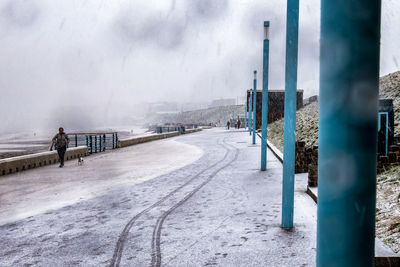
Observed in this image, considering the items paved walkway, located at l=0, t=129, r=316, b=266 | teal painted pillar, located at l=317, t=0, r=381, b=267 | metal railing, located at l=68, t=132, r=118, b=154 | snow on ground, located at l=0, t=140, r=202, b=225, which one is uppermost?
teal painted pillar, located at l=317, t=0, r=381, b=267

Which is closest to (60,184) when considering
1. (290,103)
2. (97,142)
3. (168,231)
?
(168,231)

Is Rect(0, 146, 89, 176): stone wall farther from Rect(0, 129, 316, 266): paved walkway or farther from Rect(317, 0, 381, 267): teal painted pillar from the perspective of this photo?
Rect(317, 0, 381, 267): teal painted pillar

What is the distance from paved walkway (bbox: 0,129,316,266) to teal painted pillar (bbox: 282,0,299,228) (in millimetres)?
434

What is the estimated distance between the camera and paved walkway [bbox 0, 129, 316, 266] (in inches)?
179

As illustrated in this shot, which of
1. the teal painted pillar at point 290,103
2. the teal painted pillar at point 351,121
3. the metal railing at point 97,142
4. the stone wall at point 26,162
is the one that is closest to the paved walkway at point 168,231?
the teal painted pillar at point 290,103

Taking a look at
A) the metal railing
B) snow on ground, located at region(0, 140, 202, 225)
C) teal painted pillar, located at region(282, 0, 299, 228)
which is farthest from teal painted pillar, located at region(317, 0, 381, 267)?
the metal railing

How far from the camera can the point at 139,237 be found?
17.7ft

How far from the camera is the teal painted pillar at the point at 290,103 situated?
18.1ft

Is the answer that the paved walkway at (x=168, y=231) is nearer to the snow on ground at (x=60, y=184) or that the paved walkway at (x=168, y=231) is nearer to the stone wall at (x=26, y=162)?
the snow on ground at (x=60, y=184)

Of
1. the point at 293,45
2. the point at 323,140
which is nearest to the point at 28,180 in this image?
the point at 293,45

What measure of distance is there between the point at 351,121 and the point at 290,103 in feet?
14.5

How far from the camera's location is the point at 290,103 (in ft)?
18.3

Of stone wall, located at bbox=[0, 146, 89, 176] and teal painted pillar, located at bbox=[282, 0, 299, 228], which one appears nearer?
teal painted pillar, located at bbox=[282, 0, 299, 228]

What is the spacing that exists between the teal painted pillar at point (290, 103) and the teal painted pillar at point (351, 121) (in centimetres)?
425
